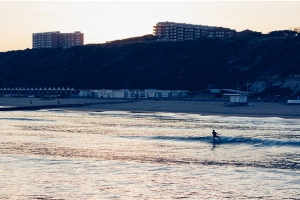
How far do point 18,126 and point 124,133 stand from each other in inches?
449

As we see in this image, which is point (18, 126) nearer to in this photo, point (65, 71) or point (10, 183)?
point (10, 183)

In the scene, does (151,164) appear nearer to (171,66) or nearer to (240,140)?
(240,140)

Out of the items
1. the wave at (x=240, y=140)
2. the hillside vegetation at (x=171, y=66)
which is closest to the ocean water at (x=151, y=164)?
the wave at (x=240, y=140)

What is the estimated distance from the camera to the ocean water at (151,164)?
17.8 m

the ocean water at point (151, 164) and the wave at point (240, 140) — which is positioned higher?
the wave at point (240, 140)

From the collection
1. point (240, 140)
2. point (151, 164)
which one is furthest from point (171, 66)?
point (151, 164)

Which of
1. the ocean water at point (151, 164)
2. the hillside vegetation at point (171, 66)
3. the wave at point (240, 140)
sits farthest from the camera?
the hillside vegetation at point (171, 66)

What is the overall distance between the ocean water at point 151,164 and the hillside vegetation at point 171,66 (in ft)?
185

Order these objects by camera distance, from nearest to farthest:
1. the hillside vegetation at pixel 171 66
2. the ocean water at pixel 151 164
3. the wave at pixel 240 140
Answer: the ocean water at pixel 151 164
the wave at pixel 240 140
the hillside vegetation at pixel 171 66

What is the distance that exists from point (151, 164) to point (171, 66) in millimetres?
99984

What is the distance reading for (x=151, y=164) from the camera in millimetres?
22734

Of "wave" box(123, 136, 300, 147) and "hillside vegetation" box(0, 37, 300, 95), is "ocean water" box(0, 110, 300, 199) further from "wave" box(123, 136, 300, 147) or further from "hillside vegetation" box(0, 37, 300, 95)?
"hillside vegetation" box(0, 37, 300, 95)

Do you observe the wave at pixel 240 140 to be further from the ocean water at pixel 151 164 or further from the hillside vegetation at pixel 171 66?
the hillside vegetation at pixel 171 66

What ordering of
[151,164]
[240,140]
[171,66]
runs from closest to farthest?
[151,164] → [240,140] → [171,66]
